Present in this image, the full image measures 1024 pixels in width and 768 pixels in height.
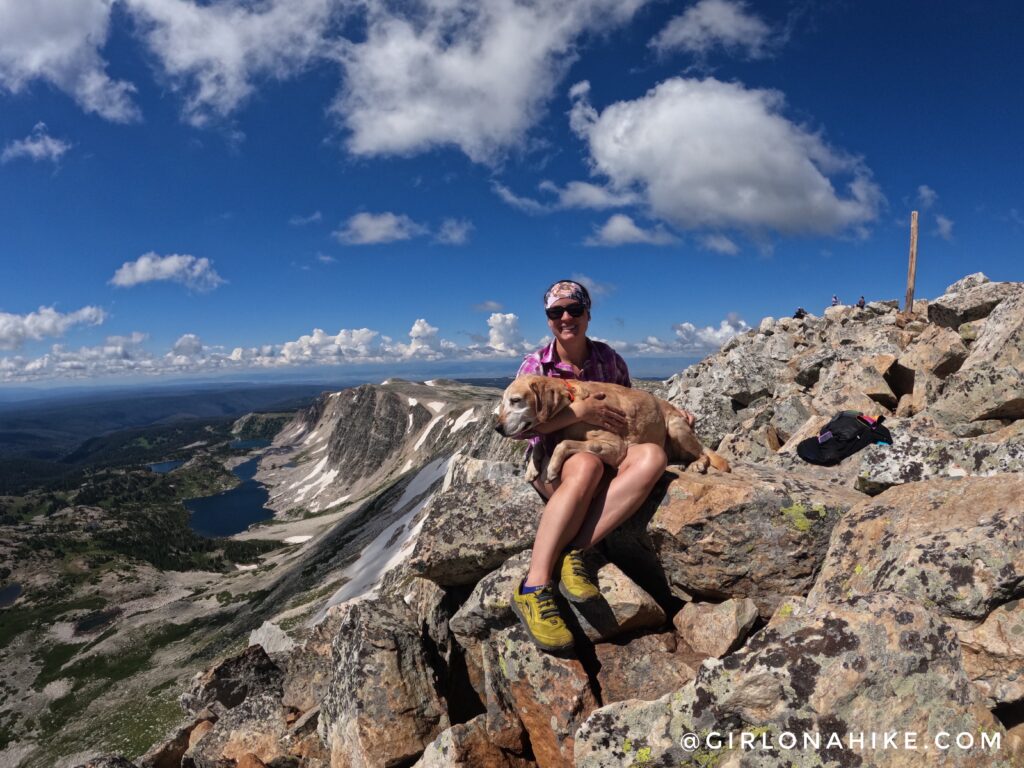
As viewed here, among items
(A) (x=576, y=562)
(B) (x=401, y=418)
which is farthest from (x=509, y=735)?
(B) (x=401, y=418)

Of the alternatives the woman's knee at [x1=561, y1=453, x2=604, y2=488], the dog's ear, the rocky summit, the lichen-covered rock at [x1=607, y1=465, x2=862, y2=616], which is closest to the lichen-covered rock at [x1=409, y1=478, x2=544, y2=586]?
the rocky summit

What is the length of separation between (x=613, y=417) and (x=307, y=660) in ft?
28.1

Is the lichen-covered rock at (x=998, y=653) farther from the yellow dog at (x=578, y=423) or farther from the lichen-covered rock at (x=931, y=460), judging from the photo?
the yellow dog at (x=578, y=423)

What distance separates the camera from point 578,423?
776cm

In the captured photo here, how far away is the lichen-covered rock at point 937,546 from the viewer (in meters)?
5.18

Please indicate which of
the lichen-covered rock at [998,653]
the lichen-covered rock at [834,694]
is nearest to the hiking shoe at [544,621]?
the lichen-covered rock at [834,694]

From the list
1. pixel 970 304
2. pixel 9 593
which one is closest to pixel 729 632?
pixel 970 304

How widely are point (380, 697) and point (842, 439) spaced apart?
949 cm

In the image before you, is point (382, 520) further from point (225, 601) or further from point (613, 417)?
point (613, 417)

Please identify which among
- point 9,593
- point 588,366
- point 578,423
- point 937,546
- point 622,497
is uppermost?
point 588,366

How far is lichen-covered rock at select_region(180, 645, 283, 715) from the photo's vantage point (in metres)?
13.5

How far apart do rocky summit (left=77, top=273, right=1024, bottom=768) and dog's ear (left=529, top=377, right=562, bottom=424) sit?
88.8 inches

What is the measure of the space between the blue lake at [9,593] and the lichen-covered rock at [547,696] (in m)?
176

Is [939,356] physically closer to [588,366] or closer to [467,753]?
[588,366]
